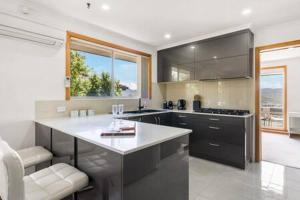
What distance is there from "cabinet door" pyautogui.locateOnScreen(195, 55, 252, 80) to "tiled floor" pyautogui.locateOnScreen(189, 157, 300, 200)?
5.39ft

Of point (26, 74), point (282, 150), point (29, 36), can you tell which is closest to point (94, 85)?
point (26, 74)

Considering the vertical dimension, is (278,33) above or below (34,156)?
above

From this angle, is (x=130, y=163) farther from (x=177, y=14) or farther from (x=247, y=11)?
(x=247, y=11)

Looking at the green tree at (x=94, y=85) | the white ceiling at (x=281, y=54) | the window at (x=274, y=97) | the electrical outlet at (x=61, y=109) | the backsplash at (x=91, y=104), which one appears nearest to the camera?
the backsplash at (x=91, y=104)

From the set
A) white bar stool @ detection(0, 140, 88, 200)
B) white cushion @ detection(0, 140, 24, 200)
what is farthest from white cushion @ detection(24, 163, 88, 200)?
white cushion @ detection(0, 140, 24, 200)

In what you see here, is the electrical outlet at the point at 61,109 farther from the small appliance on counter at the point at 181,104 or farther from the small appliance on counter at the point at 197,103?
the small appliance on counter at the point at 197,103

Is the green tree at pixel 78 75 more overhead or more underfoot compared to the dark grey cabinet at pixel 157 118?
more overhead

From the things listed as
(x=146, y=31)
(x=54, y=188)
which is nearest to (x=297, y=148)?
(x=146, y=31)

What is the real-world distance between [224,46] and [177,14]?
1.19 m

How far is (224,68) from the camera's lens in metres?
3.24

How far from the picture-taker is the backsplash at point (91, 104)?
2.46 metres

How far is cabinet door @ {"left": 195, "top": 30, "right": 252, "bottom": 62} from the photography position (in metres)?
3.00

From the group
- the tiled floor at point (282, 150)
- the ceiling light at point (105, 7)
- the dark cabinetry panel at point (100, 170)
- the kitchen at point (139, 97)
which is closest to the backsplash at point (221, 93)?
the kitchen at point (139, 97)

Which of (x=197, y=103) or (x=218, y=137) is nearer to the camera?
(x=218, y=137)
